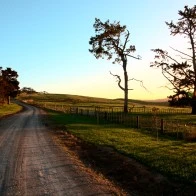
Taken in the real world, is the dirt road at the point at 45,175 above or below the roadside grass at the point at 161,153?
below

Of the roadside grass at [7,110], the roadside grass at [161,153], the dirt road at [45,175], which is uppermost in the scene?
→ the roadside grass at [7,110]

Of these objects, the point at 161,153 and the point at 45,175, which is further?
the point at 161,153

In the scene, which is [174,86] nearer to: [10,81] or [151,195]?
[151,195]

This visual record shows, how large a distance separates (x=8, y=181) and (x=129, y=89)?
50.4 m

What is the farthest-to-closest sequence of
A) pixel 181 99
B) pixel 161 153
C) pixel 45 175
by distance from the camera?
pixel 181 99
pixel 161 153
pixel 45 175

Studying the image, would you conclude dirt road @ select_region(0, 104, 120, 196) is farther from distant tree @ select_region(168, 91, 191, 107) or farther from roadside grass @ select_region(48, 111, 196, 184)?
distant tree @ select_region(168, 91, 191, 107)

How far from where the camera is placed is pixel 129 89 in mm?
62406

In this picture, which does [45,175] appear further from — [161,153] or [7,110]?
[7,110]

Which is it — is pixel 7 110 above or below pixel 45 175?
above

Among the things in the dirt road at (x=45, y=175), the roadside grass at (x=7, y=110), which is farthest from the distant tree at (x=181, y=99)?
the dirt road at (x=45, y=175)

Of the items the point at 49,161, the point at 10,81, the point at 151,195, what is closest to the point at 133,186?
the point at 151,195

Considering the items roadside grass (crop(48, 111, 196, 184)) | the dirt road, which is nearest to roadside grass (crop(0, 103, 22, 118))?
roadside grass (crop(48, 111, 196, 184))

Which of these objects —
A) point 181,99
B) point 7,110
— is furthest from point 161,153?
point 7,110

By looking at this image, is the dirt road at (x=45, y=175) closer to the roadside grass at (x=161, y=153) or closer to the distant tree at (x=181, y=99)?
the roadside grass at (x=161, y=153)
